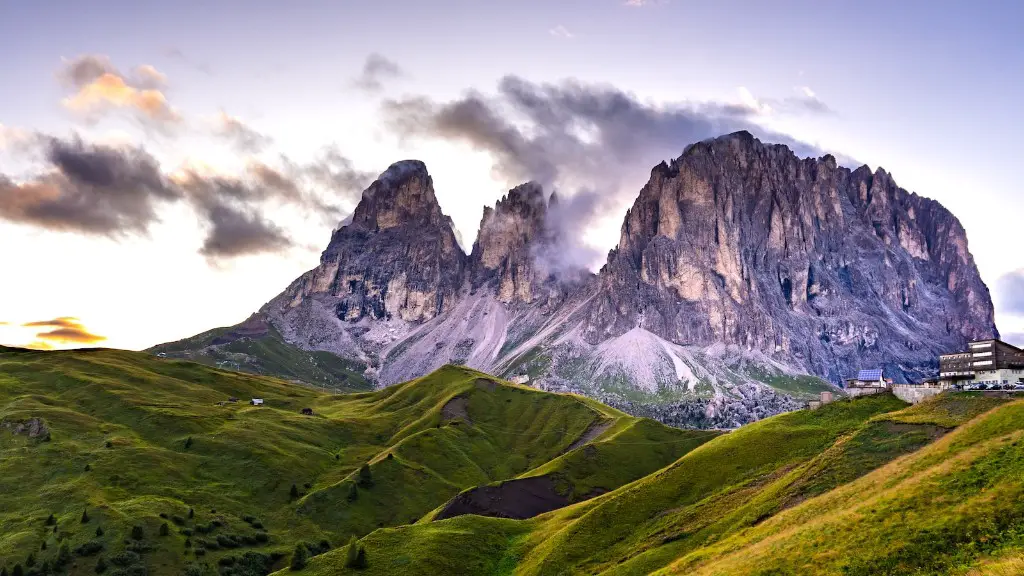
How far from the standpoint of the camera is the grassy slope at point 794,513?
5494 cm

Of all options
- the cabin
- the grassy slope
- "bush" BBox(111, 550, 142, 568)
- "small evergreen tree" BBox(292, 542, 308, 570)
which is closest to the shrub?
"small evergreen tree" BBox(292, 542, 308, 570)

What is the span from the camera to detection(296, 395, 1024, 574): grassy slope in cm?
5494

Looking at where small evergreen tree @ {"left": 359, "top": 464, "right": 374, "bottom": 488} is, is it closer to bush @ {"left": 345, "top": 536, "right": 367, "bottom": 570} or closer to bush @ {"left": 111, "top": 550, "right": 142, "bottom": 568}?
bush @ {"left": 111, "top": 550, "right": 142, "bottom": 568}

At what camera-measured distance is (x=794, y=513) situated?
74312 mm

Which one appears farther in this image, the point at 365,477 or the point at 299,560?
the point at 365,477

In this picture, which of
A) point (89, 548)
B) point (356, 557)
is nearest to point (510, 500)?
point (356, 557)

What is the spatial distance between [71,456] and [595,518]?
147 m

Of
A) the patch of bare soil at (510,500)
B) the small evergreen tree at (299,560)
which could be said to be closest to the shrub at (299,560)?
the small evergreen tree at (299,560)

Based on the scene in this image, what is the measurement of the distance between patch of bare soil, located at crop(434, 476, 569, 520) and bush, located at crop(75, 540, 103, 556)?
67428mm

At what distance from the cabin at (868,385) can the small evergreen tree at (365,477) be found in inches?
4853

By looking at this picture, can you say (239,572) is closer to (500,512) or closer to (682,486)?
(500,512)

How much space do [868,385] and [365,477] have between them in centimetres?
12863

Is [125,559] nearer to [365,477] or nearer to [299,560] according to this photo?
[299,560]

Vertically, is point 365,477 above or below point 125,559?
above
